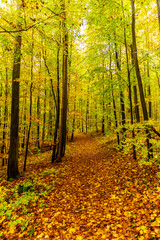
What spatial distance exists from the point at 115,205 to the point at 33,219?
2.86 meters

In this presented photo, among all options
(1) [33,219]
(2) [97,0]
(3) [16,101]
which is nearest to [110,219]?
(1) [33,219]

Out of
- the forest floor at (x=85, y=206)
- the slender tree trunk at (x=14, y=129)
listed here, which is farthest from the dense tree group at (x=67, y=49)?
the forest floor at (x=85, y=206)

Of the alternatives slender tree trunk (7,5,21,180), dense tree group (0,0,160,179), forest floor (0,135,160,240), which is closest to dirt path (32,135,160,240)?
forest floor (0,135,160,240)

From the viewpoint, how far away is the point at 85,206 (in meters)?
4.76

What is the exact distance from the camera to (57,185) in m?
6.42

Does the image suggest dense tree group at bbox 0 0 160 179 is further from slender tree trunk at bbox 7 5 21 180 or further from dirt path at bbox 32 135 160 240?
dirt path at bbox 32 135 160 240

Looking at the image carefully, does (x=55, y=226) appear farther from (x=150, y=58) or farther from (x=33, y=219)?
(x=150, y=58)

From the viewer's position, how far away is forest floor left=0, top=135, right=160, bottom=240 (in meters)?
3.52

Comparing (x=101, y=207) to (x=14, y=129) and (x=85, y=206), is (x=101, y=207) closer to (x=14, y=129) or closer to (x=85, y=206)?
(x=85, y=206)

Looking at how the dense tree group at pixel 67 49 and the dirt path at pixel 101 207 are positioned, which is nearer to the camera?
the dirt path at pixel 101 207

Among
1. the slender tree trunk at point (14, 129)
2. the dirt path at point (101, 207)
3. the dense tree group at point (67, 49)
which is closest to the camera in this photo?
the dirt path at point (101, 207)

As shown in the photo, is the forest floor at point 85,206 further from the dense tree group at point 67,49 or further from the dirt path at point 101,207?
the dense tree group at point 67,49

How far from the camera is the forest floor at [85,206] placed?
3.52 m

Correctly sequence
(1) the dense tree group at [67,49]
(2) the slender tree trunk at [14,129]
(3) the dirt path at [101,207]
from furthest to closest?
(2) the slender tree trunk at [14,129] < (1) the dense tree group at [67,49] < (3) the dirt path at [101,207]
